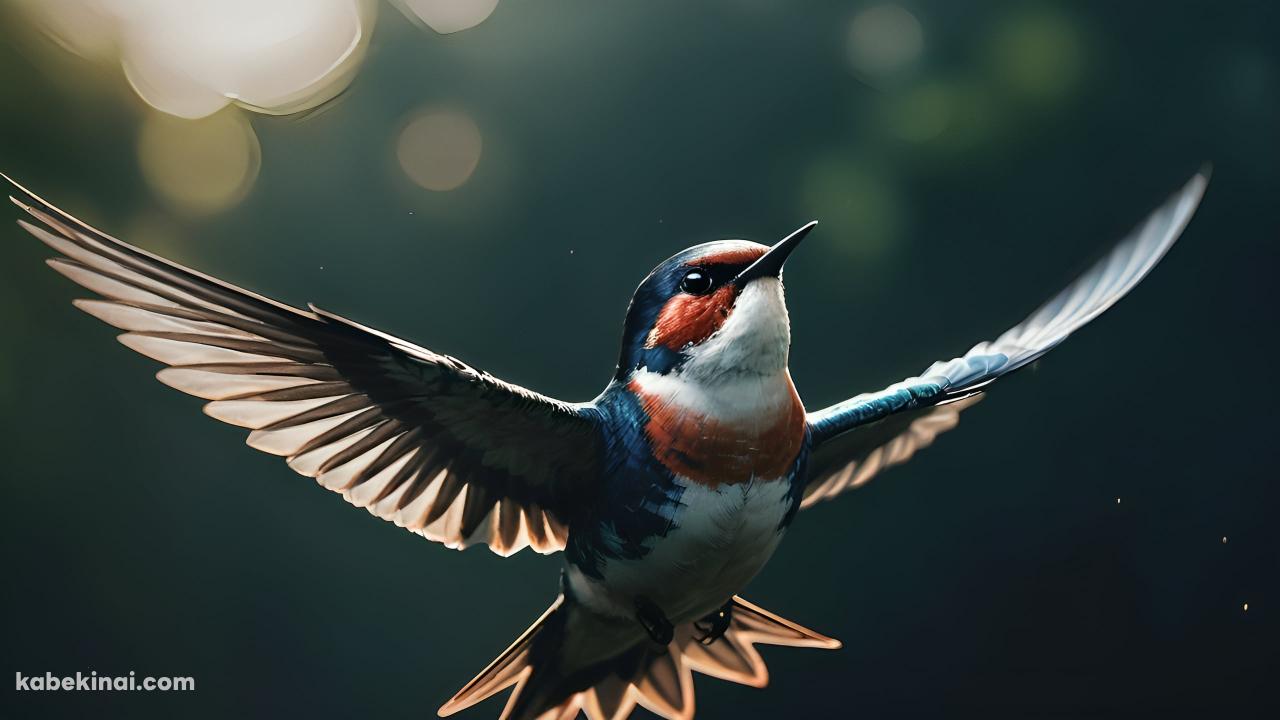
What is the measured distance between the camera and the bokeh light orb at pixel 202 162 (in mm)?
2305

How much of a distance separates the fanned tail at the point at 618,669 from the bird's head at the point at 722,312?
379mm

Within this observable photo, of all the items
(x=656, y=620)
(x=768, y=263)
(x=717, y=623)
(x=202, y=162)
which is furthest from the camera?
(x=202, y=162)

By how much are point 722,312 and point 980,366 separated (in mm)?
548

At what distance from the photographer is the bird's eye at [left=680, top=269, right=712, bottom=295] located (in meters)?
1.05

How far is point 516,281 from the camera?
232 centimetres

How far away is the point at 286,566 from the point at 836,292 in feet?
4.43

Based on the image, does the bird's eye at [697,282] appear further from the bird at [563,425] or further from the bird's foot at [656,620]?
the bird's foot at [656,620]

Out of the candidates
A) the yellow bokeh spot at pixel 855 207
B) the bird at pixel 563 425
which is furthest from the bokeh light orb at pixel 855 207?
the bird at pixel 563 425

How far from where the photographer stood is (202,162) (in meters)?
2.30

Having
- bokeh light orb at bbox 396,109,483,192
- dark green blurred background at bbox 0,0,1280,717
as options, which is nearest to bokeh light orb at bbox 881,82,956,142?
dark green blurred background at bbox 0,0,1280,717

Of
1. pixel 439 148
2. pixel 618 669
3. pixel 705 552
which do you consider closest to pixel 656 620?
pixel 705 552

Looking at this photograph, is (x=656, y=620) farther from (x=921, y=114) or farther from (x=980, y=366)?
(x=921, y=114)

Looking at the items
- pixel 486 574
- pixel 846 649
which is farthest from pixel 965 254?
pixel 486 574

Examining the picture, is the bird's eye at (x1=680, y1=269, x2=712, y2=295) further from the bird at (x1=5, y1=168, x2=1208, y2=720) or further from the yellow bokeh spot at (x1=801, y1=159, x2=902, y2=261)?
the yellow bokeh spot at (x1=801, y1=159, x2=902, y2=261)
